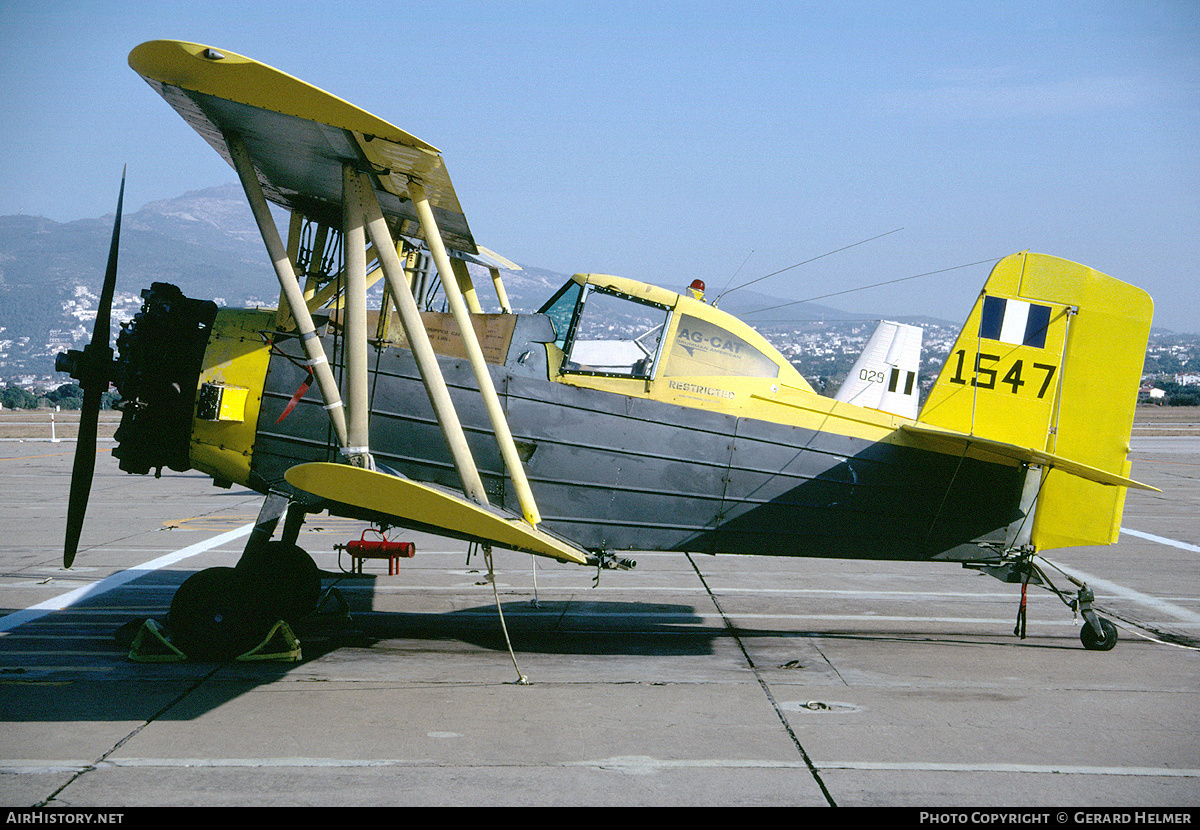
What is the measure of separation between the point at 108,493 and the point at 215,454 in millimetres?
12335

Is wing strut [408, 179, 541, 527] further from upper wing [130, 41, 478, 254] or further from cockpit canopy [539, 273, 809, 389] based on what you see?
cockpit canopy [539, 273, 809, 389]

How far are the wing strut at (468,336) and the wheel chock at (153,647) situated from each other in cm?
280

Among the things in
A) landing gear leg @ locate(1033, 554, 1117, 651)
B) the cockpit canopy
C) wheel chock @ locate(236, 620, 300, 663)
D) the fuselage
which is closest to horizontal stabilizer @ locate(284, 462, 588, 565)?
the fuselage

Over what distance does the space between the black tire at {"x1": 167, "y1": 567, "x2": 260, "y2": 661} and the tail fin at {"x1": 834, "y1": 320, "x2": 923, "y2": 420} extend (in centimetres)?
1287

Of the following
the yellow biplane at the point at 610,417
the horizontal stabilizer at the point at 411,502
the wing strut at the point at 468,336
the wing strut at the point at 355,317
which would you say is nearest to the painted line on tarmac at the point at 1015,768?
the yellow biplane at the point at 610,417

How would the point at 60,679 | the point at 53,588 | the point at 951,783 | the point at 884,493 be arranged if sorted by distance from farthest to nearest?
the point at 53,588 < the point at 884,493 < the point at 60,679 < the point at 951,783

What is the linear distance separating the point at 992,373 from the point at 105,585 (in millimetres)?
8712

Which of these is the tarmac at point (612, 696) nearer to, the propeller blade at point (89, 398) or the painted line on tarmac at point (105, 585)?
the painted line on tarmac at point (105, 585)

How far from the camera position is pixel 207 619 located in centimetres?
620

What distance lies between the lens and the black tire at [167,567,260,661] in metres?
6.19

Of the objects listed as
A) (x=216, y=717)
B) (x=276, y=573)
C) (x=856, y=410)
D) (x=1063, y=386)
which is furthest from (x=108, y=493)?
(x=1063, y=386)

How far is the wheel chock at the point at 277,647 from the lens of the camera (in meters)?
6.24

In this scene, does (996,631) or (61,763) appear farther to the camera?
(996,631)

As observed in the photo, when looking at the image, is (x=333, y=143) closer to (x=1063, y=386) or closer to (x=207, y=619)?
(x=207, y=619)
